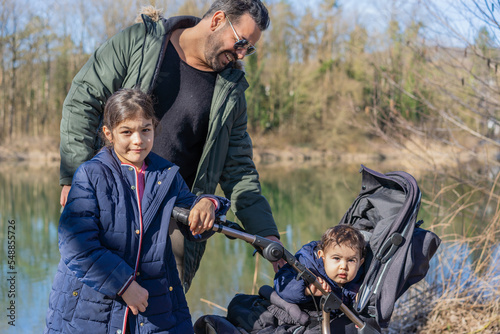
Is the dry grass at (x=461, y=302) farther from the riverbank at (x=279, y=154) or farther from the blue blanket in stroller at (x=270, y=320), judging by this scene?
the riverbank at (x=279, y=154)

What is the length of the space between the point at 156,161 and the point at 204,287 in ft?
13.7

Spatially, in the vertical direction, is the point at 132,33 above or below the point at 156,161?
above

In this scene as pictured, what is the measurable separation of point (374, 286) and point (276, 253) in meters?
0.53

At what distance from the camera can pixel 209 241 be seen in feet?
27.0

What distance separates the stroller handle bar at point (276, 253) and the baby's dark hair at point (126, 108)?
388 mm

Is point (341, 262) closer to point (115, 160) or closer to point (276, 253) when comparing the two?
point (276, 253)

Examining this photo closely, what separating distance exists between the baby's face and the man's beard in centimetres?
100

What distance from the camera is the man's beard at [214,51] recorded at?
2.49 meters

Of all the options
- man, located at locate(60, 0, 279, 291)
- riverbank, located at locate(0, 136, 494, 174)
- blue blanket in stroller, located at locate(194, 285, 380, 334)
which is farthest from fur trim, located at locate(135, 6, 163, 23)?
riverbank, located at locate(0, 136, 494, 174)

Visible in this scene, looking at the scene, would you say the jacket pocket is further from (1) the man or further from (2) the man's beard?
(2) the man's beard

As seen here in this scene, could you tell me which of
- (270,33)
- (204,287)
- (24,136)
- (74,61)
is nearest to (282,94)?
(270,33)

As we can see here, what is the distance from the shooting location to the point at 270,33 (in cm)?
2872

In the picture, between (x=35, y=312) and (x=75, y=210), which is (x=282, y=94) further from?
(x=75, y=210)

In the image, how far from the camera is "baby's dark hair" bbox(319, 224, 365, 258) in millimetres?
2268
